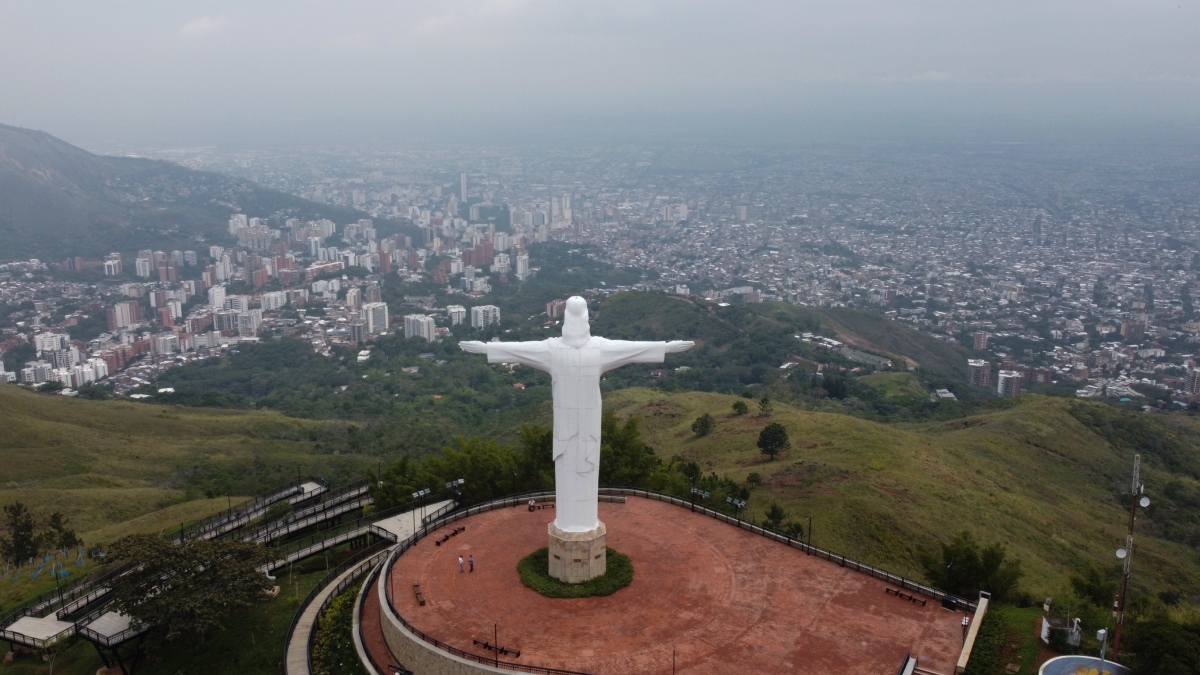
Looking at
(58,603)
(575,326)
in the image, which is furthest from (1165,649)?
(58,603)

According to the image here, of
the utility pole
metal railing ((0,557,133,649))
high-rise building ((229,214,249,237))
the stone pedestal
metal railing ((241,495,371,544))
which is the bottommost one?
high-rise building ((229,214,249,237))

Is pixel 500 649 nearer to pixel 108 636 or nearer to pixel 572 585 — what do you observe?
pixel 572 585

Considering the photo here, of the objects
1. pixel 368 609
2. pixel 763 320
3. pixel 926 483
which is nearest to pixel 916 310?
pixel 763 320

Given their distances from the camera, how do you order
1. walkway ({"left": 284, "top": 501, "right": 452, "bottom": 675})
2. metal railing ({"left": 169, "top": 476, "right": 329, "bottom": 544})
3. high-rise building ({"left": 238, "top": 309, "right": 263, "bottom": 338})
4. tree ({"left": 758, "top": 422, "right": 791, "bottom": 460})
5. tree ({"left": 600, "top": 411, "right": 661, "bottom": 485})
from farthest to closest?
high-rise building ({"left": 238, "top": 309, "right": 263, "bottom": 338}) < tree ({"left": 758, "top": 422, "right": 791, "bottom": 460}) < tree ({"left": 600, "top": 411, "right": 661, "bottom": 485}) < metal railing ({"left": 169, "top": 476, "right": 329, "bottom": 544}) < walkway ({"left": 284, "top": 501, "right": 452, "bottom": 675})

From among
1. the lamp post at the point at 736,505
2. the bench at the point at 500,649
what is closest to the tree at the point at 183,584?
the bench at the point at 500,649

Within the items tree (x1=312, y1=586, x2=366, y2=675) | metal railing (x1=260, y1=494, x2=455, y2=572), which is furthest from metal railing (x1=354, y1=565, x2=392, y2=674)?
metal railing (x1=260, y1=494, x2=455, y2=572)

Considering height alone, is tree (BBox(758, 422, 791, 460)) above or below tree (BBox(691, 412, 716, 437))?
above

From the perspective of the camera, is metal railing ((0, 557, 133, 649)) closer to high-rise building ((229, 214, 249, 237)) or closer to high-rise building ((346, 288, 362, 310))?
high-rise building ((346, 288, 362, 310))
